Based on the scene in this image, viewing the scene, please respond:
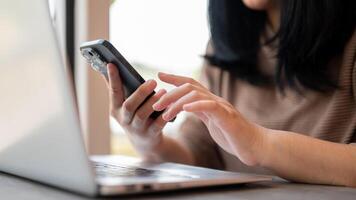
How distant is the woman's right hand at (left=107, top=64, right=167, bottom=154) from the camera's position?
76cm

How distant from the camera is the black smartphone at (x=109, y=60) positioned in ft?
2.23

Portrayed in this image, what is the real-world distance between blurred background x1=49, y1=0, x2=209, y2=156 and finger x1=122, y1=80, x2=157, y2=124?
A: 623 mm

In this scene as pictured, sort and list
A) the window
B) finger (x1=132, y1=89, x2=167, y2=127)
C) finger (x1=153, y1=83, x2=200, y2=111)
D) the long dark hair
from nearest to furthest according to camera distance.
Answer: finger (x1=153, y1=83, x2=200, y2=111) → finger (x1=132, y1=89, x2=167, y2=127) → the long dark hair → the window

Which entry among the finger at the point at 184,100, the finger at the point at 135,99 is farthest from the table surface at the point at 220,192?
the finger at the point at 135,99

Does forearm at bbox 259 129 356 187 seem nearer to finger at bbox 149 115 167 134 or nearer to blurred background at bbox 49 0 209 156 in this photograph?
finger at bbox 149 115 167 134

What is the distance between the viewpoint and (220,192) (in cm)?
54

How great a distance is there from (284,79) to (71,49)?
2.66 feet

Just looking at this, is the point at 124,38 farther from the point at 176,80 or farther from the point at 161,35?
the point at 176,80

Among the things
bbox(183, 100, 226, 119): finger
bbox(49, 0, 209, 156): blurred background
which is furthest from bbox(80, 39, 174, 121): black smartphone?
bbox(49, 0, 209, 156): blurred background

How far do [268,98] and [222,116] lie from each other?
438 mm

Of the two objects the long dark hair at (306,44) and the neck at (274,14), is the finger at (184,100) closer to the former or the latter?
the long dark hair at (306,44)

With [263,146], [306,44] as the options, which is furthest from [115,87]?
[306,44]

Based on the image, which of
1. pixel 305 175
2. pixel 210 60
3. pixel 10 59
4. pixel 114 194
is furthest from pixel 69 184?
pixel 210 60

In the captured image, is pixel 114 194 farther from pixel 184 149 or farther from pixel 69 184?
pixel 184 149
